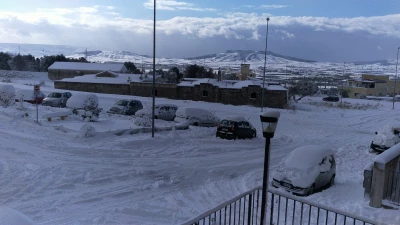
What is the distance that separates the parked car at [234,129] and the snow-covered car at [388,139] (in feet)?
23.0

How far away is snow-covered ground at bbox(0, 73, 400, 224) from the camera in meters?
10.3

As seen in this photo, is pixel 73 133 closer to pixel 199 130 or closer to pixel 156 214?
pixel 199 130

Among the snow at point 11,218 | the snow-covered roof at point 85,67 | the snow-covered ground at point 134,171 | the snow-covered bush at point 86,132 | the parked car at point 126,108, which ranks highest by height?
the snow-covered roof at point 85,67

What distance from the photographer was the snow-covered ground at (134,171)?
10.3 m

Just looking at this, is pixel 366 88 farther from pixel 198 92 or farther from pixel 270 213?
pixel 270 213

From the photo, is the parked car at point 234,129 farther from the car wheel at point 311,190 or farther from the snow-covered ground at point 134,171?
the car wheel at point 311,190

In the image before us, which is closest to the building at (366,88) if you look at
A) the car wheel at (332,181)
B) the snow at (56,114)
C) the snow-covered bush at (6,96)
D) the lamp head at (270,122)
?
the snow-covered bush at (6,96)

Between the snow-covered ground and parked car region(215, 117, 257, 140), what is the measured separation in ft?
1.92

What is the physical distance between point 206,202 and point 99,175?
4.52 meters

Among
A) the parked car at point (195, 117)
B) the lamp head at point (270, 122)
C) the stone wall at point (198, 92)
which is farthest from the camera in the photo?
the stone wall at point (198, 92)

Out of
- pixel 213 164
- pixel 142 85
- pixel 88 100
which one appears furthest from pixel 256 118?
pixel 142 85

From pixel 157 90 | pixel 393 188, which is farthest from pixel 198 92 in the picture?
pixel 393 188

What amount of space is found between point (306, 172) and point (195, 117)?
46.9 ft

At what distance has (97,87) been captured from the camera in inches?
2213
